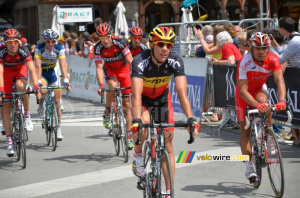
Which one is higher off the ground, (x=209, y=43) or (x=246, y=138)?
(x=209, y=43)

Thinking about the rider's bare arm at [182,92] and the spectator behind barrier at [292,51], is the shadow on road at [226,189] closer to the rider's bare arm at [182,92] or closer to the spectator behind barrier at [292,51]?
the rider's bare arm at [182,92]

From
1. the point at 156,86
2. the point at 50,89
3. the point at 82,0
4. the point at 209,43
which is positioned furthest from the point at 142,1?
the point at 156,86

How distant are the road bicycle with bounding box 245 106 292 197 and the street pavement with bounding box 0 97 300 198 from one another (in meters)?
0.22

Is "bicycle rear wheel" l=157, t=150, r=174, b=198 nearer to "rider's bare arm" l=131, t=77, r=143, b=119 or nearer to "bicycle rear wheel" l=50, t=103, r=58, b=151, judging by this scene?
"rider's bare arm" l=131, t=77, r=143, b=119

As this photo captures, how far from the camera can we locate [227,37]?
13.2m

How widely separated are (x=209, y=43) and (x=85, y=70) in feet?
20.4

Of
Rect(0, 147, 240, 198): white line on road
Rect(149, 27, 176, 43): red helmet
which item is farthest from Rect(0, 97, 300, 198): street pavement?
Rect(149, 27, 176, 43): red helmet

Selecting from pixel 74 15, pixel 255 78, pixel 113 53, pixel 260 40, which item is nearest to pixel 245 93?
pixel 255 78

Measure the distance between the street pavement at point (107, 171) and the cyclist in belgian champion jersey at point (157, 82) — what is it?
106 centimetres

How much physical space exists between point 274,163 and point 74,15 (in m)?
24.3

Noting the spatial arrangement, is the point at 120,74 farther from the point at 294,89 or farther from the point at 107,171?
the point at 294,89

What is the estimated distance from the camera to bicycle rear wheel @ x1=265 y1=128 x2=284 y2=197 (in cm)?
737

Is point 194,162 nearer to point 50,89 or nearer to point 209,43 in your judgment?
point 50,89

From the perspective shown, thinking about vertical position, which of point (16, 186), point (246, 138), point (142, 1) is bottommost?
point (16, 186)
